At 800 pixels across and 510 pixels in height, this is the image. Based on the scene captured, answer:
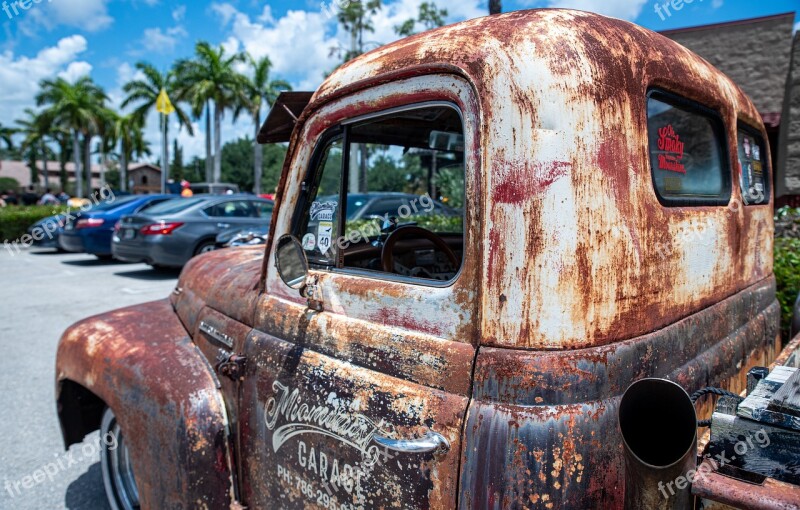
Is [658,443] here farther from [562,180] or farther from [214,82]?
[214,82]

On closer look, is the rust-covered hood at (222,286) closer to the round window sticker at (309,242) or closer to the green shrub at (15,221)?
the round window sticker at (309,242)

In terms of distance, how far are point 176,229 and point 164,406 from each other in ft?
30.5

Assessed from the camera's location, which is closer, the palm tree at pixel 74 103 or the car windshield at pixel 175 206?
the car windshield at pixel 175 206

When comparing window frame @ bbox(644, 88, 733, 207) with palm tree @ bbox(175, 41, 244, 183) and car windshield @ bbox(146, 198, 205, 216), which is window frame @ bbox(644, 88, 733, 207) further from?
palm tree @ bbox(175, 41, 244, 183)

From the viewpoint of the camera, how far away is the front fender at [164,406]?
1.87 m

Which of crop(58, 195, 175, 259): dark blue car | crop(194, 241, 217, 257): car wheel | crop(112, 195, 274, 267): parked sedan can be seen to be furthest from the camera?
crop(58, 195, 175, 259): dark blue car

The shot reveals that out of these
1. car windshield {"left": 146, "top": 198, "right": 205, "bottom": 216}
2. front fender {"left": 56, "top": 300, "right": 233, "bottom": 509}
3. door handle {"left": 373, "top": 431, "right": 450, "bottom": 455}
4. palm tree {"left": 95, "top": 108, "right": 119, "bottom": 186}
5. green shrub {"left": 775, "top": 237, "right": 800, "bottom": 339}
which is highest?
palm tree {"left": 95, "top": 108, "right": 119, "bottom": 186}

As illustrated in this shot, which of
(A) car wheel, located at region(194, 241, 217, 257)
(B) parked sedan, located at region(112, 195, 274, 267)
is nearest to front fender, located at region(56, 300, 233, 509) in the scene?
(B) parked sedan, located at region(112, 195, 274, 267)

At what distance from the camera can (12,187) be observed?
217ft

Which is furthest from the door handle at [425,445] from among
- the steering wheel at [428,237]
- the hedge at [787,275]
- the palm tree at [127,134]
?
the palm tree at [127,134]

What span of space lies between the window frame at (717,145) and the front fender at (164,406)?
160 centimetres

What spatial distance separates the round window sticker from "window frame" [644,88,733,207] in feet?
3.54

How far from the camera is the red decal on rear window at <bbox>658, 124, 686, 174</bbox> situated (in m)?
1.56

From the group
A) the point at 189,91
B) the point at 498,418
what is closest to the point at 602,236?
the point at 498,418
